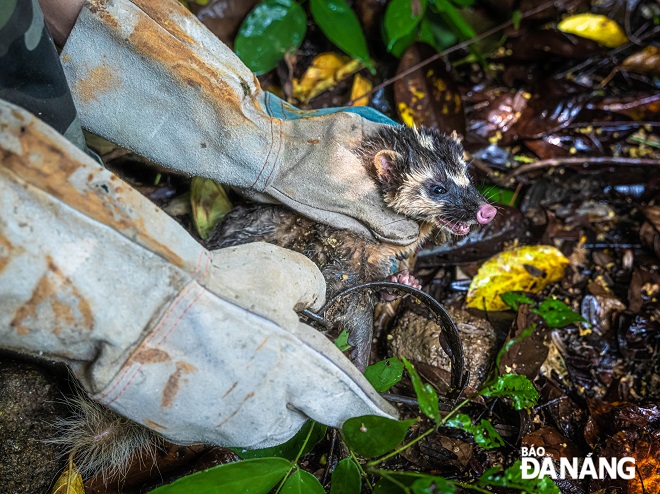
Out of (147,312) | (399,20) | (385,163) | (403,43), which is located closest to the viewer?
(147,312)

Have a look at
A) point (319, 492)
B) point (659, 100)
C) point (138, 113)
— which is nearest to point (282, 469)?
Result: point (319, 492)

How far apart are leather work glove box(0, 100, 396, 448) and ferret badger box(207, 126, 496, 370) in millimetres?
781

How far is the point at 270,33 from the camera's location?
415cm

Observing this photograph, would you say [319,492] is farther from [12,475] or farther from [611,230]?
[611,230]

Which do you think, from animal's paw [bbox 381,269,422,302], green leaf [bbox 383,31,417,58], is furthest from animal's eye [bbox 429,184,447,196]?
green leaf [bbox 383,31,417,58]

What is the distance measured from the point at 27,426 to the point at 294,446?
1.27 metres

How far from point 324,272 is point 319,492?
1167 mm

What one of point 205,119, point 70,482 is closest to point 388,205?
point 205,119

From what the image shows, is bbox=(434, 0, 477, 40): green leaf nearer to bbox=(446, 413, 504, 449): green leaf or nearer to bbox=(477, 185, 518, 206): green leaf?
bbox=(477, 185, 518, 206): green leaf

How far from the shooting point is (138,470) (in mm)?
2863

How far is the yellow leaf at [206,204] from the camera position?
11.0 feet

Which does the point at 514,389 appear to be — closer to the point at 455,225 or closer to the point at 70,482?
the point at 455,225

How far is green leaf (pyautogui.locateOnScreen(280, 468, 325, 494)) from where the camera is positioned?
2.28 meters

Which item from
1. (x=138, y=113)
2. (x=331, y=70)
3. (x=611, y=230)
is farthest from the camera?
(x=331, y=70)
